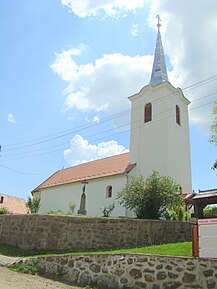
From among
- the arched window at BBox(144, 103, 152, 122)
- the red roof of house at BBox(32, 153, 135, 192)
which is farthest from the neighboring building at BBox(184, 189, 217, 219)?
the arched window at BBox(144, 103, 152, 122)

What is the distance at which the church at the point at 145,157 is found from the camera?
93.8ft

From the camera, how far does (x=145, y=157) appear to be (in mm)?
29547

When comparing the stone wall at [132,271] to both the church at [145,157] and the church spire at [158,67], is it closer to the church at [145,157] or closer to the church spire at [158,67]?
the church at [145,157]

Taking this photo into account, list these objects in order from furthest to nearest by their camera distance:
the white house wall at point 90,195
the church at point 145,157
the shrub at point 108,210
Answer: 1. the church at point 145,157
2. the white house wall at point 90,195
3. the shrub at point 108,210

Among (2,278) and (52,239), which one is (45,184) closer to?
(52,239)

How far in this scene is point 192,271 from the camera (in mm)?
8414

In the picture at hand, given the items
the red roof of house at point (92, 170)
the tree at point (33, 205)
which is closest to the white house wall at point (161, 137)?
the red roof of house at point (92, 170)

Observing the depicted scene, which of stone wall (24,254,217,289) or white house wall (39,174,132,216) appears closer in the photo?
stone wall (24,254,217,289)

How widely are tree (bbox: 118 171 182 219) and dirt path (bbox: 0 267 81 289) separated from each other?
1005 centimetres

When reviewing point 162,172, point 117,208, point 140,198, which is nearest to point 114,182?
point 117,208

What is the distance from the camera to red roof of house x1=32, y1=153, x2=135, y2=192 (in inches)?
1187

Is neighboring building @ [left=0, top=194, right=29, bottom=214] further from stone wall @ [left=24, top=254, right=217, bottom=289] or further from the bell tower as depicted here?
stone wall @ [left=24, top=254, right=217, bottom=289]

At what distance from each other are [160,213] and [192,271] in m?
11.3

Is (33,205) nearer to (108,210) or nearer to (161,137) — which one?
(108,210)
